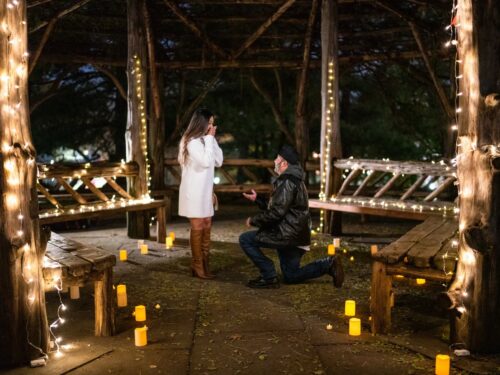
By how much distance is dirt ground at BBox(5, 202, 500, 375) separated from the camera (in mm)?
4238

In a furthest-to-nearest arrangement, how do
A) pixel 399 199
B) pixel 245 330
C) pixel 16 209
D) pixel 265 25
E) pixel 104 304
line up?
pixel 265 25 < pixel 399 199 < pixel 245 330 < pixel 104 304 < pixel 16 209

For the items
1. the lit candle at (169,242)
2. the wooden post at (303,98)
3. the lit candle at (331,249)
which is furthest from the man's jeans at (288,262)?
the wooden post at (303,98)

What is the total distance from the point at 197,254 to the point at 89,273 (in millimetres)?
2319

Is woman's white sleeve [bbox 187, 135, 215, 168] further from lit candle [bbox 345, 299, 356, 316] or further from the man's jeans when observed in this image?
lit candle [bbox 345, 299, 356, 316]

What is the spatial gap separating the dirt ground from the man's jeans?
168mm

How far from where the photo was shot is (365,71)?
14617mm

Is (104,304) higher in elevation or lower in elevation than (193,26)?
lower

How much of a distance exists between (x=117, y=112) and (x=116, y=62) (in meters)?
3.53

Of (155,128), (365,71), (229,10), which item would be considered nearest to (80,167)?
(155,128)

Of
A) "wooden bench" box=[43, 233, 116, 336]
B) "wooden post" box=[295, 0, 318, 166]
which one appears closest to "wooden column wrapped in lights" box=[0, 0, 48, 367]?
"wooden bench" box=[43, 233, 116, 336]

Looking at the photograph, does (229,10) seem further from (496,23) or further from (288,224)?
(496,23)

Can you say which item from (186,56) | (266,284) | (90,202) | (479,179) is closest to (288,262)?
(266,284)

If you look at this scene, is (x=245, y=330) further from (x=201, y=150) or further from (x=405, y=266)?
(x=201, y=150)

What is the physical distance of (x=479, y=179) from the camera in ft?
14.1
